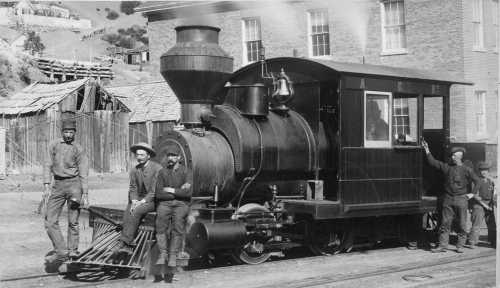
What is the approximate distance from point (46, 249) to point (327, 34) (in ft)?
50.3

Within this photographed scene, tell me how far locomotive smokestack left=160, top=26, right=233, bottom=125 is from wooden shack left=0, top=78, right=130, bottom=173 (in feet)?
54.4

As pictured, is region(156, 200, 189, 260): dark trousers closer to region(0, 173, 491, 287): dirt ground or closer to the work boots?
the work boots

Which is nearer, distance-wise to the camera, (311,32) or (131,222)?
(131,222)

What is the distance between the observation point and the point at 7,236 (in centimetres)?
1209

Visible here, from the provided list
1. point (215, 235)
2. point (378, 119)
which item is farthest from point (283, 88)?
point (215, 235)

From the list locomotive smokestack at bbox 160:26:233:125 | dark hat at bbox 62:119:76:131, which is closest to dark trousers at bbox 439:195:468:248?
locomotive smokestack at bbox 160:26:233:125

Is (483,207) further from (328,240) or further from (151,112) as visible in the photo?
(151,112)

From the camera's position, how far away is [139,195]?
27.7ft

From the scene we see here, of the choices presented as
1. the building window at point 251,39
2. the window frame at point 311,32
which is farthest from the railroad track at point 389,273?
the building window at point 251,39

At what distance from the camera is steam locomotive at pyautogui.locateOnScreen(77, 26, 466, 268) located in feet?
29.2

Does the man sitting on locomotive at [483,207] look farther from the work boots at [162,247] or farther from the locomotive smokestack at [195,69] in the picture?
the work boots at [162,247]

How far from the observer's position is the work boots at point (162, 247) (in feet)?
26.2

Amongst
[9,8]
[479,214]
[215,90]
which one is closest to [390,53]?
[479,214]

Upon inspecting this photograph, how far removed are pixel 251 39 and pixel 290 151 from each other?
1649 centimetres
